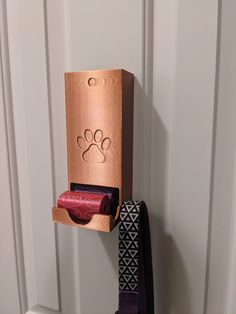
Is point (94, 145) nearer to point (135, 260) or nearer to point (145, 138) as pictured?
point (145, 138)

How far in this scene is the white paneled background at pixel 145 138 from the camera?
43cm

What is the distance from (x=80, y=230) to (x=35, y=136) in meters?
0.22

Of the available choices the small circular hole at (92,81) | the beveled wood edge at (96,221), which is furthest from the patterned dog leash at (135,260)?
the small circular hole at (92,81)

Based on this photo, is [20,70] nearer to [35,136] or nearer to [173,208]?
[35,136]

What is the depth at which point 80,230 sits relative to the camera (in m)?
0.55

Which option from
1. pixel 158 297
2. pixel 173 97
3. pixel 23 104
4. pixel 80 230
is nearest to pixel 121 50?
pixel 173 97

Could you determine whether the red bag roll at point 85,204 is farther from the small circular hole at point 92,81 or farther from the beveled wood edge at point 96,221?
the small circular hole at point 92,81

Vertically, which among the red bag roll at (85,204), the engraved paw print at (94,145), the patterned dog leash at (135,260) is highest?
the engraved paw print at (94,145)

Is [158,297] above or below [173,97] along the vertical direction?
below

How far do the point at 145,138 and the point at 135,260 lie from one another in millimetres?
212

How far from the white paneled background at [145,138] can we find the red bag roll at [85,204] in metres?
0.09

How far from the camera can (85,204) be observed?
45 centimetres

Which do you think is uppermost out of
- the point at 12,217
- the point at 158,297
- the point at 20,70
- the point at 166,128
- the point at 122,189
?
the point at 20,70

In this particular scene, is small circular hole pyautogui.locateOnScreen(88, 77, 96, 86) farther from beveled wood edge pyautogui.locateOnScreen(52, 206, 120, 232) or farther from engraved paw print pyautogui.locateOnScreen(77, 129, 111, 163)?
beveled wood edge pyautogui.locateOnScreen(52, 206, 120, 232)
